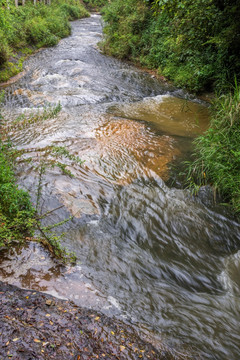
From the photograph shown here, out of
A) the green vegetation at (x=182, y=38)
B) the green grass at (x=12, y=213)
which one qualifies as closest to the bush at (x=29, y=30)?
the green vegetation at (x=182, y=38)

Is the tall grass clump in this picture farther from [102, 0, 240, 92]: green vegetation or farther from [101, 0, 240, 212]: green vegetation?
[102, 0, 240, 92]: green vegetation

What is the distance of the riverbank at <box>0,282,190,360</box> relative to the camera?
67.4 inches

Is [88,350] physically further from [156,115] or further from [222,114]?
[156,115]

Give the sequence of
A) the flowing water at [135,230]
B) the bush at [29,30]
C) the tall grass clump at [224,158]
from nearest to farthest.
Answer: the flowing water at [135,230] < the tall grass clump at [224,158] < the bush at [29,30]

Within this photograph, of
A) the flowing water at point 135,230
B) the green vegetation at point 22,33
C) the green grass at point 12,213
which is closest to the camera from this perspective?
the flowing water at point 135,230

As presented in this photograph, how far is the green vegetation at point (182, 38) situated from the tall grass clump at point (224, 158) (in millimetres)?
2127

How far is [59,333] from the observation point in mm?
1910

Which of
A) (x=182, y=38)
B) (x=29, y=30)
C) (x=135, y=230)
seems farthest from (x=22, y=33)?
(x=135, y=230)

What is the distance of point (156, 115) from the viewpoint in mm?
7941

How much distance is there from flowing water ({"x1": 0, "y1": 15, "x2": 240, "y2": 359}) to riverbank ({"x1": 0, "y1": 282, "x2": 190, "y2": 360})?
0.20m

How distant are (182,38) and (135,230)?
585cm

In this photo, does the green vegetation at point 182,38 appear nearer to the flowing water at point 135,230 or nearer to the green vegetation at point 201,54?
the green vegetation at point 201,54

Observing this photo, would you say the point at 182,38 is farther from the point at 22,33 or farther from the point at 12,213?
the point at 22,33

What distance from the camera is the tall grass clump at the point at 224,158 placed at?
168 inches
